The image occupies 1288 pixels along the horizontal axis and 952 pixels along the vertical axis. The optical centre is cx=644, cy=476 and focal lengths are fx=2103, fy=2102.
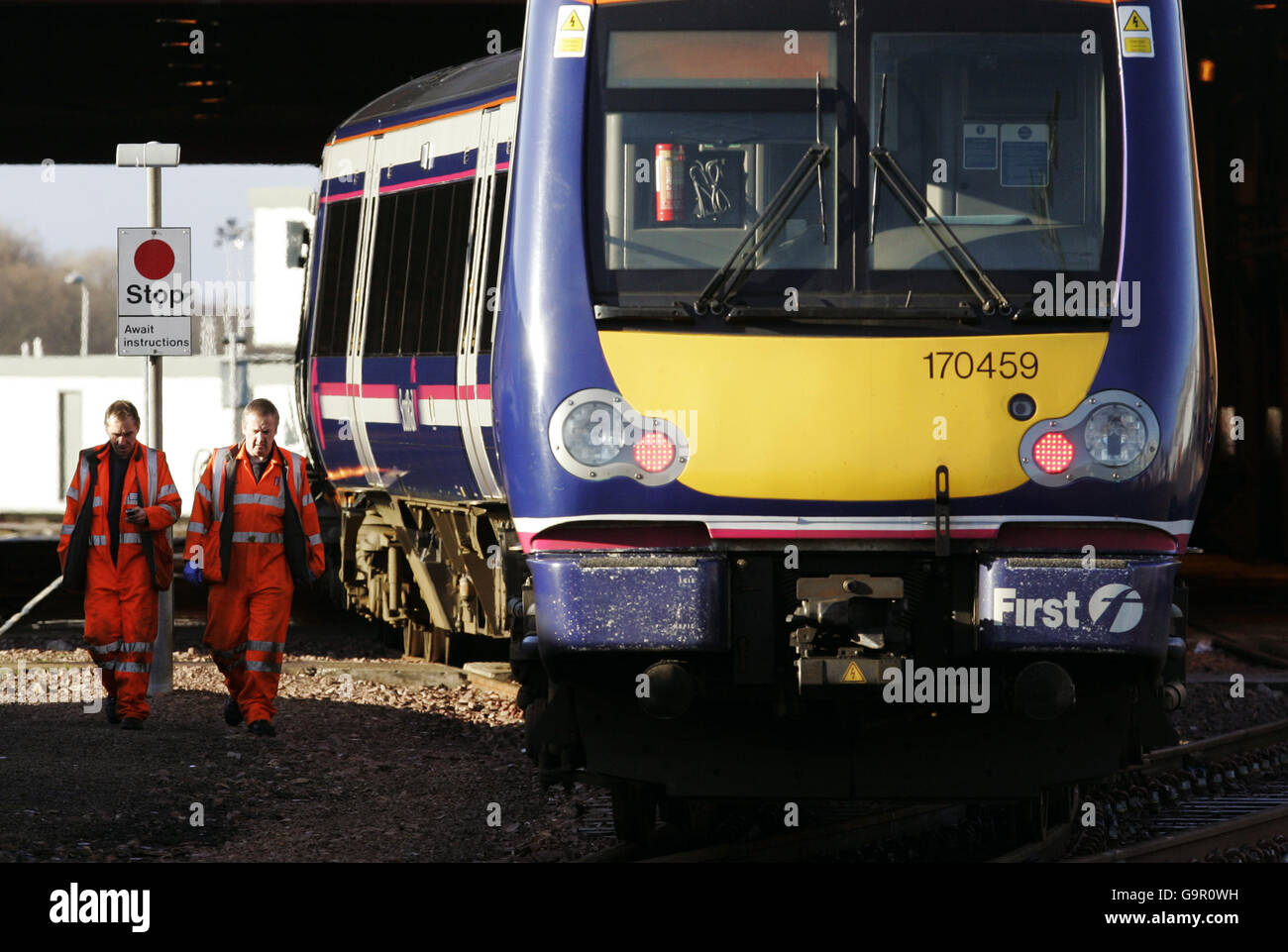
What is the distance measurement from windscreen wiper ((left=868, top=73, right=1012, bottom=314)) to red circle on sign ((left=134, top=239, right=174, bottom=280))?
5.91 meters

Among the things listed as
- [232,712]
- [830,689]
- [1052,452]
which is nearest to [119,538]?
[232,712]

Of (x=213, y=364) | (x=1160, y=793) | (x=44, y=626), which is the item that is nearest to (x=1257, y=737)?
(x=1160, y=793)

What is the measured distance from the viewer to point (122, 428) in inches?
397

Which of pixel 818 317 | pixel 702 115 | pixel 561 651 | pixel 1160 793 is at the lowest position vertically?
pixel 1160 793

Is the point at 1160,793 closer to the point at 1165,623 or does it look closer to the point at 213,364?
the point at 1165,623

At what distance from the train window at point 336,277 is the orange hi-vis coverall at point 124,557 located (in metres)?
2.22

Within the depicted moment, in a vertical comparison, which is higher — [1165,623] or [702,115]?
[702,115]

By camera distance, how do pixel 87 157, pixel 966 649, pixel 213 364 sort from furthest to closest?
pixel 213 364 < pixel 87 157 < pixel 966 649

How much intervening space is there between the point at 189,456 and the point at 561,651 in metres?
32.5

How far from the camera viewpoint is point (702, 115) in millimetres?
6496

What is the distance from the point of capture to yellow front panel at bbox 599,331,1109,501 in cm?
623

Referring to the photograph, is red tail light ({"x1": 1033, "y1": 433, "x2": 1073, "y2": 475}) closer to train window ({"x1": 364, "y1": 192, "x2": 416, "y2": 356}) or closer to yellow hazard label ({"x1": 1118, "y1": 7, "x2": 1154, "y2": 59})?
yellow hazard label ({"x1": 1118, "y1": 7, "x2": 1154, "y2": 59})

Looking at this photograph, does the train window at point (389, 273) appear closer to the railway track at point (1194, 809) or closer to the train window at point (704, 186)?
the railway track at point (1194, 809)
